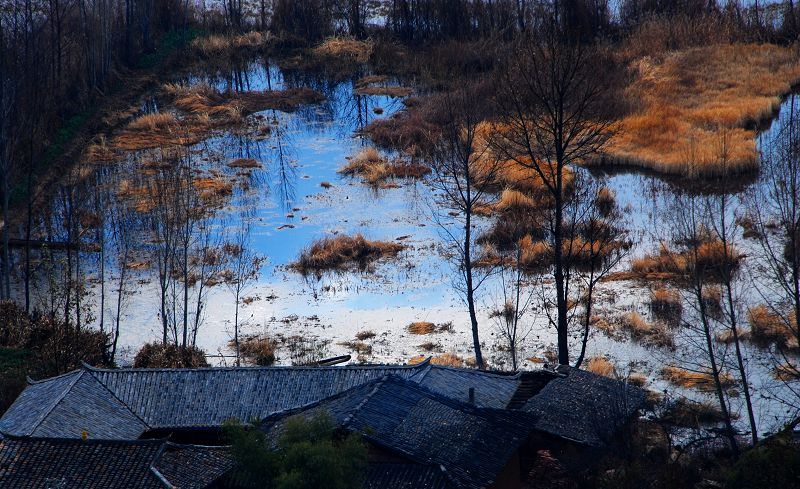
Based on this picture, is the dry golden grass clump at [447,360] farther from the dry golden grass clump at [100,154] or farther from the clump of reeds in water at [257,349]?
the dry golden grass clump at [100,154]

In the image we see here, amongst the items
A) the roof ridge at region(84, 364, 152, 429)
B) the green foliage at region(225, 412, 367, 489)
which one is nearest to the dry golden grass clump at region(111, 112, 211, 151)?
the roof ridge at region(84, 364, 152, 429)

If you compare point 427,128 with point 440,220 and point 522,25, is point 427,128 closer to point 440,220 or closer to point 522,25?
point 440,220

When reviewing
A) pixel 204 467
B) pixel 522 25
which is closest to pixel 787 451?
pixel 204 467

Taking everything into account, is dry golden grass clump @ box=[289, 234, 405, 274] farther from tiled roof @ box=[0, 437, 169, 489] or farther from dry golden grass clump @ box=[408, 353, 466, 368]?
tiled roof @ box=[0, 437, 169, 489]

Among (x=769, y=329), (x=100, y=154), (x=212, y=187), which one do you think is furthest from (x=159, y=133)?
(x=769, y=329)

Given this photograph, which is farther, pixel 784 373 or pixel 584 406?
pixel 784 373

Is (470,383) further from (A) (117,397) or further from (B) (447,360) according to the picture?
(A) (117,397)
